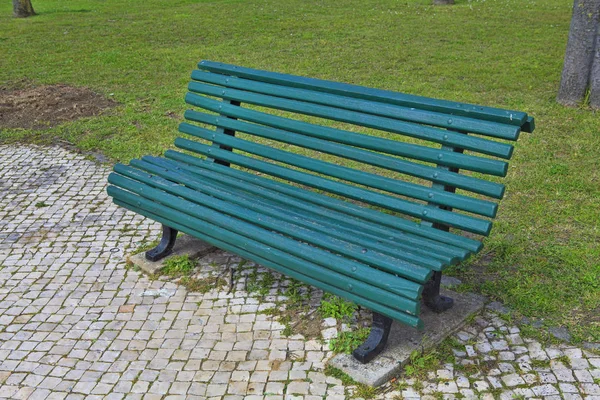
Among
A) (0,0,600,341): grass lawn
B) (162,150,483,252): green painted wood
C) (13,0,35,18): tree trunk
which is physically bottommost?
(13,0,35,18): tree trunk

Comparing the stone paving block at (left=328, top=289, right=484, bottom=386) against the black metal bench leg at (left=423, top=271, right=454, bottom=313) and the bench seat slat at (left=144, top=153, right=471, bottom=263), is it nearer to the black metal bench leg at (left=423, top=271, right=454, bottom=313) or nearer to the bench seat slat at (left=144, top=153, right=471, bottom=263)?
the black metal bench leg at (left=423, top=271, right=454, bottom=313)

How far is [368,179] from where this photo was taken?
406 cm

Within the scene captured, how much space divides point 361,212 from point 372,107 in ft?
1.97

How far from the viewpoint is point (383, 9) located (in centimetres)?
1591

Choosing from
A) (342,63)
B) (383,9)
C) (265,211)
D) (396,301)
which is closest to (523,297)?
(396,301)

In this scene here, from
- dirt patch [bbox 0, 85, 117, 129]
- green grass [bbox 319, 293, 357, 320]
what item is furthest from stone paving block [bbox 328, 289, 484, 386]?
dirt patch [bbox 0, 85, 117, 129]

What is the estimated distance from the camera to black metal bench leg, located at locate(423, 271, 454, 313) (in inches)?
155

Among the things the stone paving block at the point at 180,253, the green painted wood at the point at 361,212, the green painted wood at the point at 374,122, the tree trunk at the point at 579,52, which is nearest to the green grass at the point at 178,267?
the stone paving block at the point at 180,253

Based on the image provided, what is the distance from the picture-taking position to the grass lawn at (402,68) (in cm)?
475

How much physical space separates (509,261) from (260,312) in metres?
1.71

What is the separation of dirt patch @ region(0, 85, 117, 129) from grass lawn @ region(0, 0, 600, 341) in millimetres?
254

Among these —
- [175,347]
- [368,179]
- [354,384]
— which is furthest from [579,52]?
[175,347]

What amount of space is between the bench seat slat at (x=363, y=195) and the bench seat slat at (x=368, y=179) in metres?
0.05

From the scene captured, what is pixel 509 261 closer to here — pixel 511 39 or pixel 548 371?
pixel 548 371
